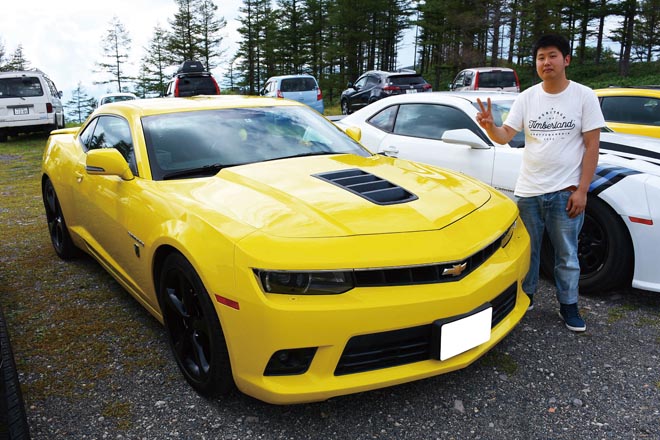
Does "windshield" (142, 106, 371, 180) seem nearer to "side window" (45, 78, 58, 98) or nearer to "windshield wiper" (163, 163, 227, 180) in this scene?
"windshield wiper" (163, 163, 227, 180)

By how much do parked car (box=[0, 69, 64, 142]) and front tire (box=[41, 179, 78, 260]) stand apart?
11.8m

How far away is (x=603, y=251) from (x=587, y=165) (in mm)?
892

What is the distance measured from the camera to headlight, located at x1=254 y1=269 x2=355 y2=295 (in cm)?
200

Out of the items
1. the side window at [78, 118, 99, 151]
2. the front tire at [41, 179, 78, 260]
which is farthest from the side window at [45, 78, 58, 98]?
the side window at [78, 118, 99, 151]

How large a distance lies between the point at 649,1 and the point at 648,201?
34.2 meters

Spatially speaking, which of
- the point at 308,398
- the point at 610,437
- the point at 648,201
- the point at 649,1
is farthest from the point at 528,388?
the point at 649,1

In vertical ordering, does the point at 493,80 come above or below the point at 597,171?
above

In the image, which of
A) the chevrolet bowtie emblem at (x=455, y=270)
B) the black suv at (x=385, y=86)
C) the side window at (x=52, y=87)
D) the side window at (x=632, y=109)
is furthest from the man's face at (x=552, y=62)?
the side window at (x=52, y=87)

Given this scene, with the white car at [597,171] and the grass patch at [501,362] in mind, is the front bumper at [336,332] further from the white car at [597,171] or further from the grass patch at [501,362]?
the white car at [597,171]

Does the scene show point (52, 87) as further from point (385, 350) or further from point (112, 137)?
point (385, 350)

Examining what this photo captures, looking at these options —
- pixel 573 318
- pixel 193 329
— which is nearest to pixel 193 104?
pixel 193 329

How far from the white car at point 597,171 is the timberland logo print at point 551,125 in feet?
2.37

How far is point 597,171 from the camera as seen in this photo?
11.3 ft

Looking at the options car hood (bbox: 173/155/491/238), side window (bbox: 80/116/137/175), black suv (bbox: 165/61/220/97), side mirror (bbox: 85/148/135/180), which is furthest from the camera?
black suv (bbox: 165/61/220/97)
